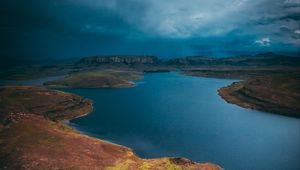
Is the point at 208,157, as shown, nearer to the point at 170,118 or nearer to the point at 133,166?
the point at 133,166

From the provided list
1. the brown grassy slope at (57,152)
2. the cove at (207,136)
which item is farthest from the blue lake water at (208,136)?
the brown grassy slope at (57,152)

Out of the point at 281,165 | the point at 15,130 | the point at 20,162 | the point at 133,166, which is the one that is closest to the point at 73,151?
the point at 20,162

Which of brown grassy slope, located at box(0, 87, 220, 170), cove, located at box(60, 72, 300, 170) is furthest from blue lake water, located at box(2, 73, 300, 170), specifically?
brown grassy slope, located at box(0, 87, 220, 170)

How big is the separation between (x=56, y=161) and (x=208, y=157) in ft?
198

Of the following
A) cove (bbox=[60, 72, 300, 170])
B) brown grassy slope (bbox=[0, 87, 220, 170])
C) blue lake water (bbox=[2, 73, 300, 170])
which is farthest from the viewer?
cove (bbox=[60, 72, 300, 170])

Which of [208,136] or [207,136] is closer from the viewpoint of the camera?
[207,136]

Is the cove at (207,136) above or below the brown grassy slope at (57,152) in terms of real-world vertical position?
below

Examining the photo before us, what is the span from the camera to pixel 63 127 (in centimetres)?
13975

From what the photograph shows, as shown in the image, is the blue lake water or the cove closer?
the blue lake water

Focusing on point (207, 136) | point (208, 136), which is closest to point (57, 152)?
point (207, 136)

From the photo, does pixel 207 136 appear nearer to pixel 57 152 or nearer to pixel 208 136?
pixel 208 136

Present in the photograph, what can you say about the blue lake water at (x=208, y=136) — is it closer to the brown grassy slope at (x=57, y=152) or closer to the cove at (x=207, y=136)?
the cove at (x=207, y=136)

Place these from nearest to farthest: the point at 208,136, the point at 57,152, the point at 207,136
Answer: the point at 57,152, the point at 207,136, the point at 208,136

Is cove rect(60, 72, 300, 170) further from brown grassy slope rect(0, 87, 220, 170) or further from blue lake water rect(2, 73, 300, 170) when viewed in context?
brown grassy slope rect(0, 87, 220, 170)
